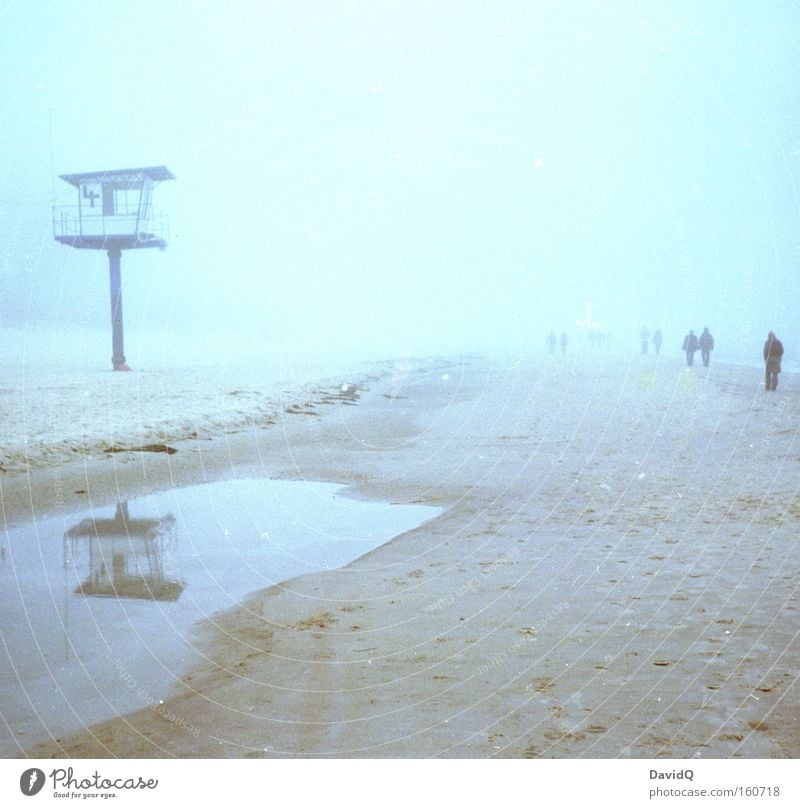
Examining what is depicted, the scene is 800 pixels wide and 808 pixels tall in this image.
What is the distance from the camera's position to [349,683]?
11.1 feet

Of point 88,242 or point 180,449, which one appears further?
point 88,242

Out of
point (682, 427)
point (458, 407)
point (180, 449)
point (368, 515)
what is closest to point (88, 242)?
point (458, 407)

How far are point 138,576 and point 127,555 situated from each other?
565 millimetres

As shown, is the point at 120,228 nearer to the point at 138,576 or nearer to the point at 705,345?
the point at 705,345

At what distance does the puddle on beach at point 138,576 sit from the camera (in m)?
3.41

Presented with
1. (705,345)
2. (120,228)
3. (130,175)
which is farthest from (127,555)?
(120,228)

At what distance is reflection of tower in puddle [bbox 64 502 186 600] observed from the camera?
4863 mm

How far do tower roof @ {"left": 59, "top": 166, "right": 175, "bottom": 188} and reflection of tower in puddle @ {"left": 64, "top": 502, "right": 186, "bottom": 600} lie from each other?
75.9ft

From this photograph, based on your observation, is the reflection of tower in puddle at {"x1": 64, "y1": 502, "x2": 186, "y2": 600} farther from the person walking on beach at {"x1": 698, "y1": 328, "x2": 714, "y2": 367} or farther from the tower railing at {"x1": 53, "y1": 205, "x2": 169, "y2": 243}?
the tower railing at {"x1": 53, "y1": 205, "x2": 169, "y2": 243}

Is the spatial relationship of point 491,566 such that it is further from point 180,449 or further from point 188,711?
point 180,449

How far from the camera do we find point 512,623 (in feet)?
13.3

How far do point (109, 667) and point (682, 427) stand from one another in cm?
1081

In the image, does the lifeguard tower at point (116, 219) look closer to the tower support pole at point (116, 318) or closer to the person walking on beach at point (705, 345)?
the tower support pole at point (116, 318)

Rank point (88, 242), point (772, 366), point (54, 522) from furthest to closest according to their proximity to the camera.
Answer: point (88, 242) → point (772, 366) → point (54, 522)
